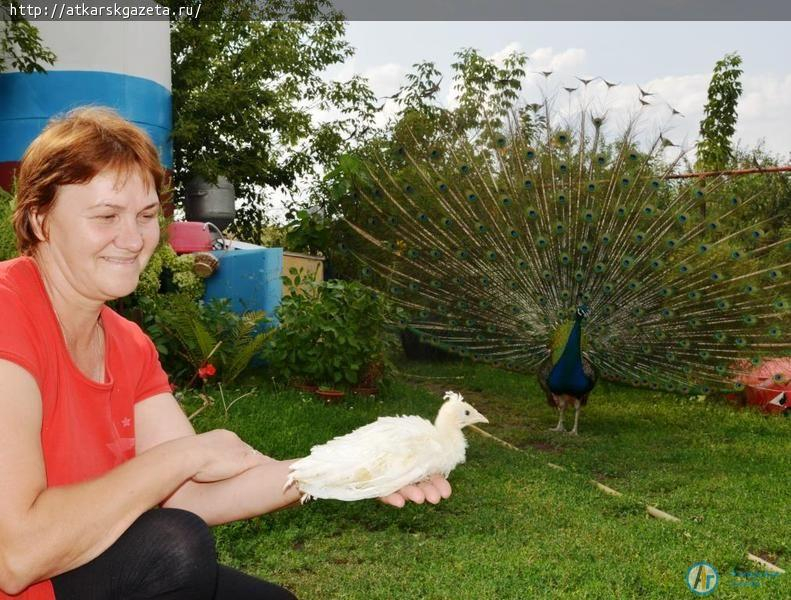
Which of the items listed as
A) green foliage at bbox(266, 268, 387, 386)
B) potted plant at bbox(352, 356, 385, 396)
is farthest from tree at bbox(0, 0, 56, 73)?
potted plant at bbox(352, 356, 385, 396)

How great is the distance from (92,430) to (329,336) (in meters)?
5.19

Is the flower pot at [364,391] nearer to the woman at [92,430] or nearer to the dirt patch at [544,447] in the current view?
the dirt patch at [544,447]

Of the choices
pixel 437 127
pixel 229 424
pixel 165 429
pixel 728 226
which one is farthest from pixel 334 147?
pixel 165 429

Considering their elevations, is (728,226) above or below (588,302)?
above

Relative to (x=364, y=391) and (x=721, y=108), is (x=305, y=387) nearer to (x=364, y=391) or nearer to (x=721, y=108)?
(x=364, y=391)

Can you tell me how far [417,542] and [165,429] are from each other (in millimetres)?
2564

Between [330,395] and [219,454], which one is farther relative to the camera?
[330,395]

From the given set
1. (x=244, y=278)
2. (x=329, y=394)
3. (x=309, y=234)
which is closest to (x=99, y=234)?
(x=329, y=394)

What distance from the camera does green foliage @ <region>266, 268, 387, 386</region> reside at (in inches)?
266

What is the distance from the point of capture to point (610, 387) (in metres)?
9.35

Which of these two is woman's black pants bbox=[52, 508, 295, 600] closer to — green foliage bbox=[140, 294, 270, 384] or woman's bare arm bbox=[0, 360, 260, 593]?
woman's bare arm bbox=[0, 360, 260, 593]

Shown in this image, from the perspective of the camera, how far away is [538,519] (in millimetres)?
4516

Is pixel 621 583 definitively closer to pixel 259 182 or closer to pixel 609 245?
pixel 609 245

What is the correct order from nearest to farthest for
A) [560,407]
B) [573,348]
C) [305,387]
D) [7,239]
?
[7,239], [305,387], [573,348], [560,407]
